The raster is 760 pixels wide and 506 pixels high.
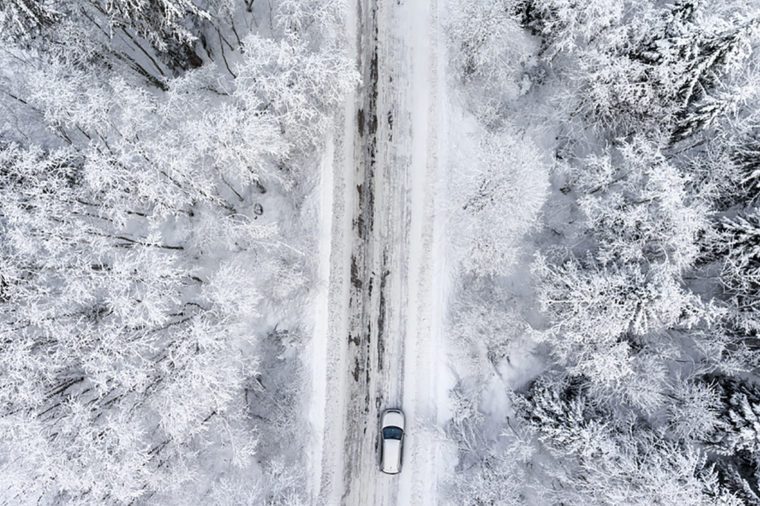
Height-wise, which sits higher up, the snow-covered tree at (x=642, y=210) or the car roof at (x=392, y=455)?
the snow-covered tree at (x=642, y=210)

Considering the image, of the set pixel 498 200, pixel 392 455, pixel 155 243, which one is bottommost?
pixel 392 455

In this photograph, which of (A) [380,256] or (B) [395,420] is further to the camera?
(A) [380,256]

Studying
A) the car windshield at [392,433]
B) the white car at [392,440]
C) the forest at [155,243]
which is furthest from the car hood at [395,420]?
the forest at [155,243]

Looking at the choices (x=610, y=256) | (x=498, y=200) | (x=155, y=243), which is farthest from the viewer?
(x=498, y=200)

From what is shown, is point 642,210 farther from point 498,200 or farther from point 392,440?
point 392,440

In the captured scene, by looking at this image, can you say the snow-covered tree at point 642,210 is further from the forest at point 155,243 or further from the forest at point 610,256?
the forest at point 155,243

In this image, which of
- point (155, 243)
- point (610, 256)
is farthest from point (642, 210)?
point (155, 243)
